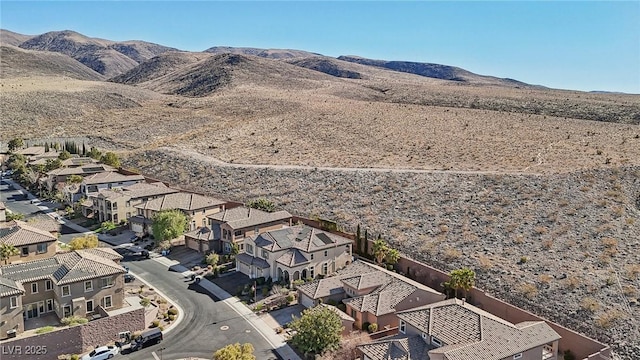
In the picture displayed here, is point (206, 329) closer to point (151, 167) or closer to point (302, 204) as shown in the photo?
point (302, 204)

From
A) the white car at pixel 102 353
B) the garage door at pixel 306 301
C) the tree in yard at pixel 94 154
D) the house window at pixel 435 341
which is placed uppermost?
the tree in yard at pixel 94 154

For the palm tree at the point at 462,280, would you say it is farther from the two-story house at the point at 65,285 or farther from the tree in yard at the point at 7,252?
the tree in yard at the point at 7,252

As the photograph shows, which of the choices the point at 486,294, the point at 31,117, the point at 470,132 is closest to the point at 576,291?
the point at 486,294

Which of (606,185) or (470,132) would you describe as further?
(470,132)

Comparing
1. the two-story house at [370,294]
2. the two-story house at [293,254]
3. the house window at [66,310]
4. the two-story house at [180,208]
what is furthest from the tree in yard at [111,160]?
the two-story house at [370,294]

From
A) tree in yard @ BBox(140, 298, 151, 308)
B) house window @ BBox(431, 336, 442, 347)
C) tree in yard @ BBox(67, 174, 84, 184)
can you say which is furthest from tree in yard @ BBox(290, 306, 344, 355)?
tree in yard @ BBox(67, 174, 84, 184)

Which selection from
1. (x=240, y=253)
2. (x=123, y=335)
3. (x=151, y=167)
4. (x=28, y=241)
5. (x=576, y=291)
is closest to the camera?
(x=123, y=335)

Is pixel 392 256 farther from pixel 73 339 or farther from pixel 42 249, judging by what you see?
pixel 42 249
